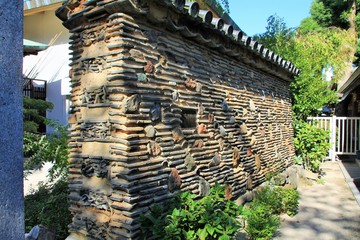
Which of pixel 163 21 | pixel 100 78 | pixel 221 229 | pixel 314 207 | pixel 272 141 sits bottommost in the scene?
pixel 314 207

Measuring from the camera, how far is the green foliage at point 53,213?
391cm

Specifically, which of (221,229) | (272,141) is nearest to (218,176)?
(221,229)

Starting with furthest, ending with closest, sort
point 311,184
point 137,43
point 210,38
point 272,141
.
Result: point 311,184 < point 272,141 < point 210,38 < point 137,43

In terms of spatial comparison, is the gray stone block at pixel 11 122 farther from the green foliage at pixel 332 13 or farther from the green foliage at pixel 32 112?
the green foliage at pixel 332 13

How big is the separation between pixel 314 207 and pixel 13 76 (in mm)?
5781

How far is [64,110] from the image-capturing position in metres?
8.91

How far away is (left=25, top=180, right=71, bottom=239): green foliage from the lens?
391 cm

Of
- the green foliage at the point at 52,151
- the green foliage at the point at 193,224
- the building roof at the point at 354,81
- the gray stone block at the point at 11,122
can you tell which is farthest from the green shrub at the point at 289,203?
the gray stone block at the point at 11,122

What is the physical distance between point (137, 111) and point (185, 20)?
4.66ft

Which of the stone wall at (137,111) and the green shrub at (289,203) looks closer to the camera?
the stone wall at (137,111)

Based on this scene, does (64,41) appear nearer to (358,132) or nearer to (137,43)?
(137,43)

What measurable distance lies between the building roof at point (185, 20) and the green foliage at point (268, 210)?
2412 mm

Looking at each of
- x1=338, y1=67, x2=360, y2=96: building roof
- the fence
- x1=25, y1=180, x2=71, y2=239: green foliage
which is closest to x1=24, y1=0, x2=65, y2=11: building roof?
x1=25, y1=180, x2=71, y2=239: green foliage

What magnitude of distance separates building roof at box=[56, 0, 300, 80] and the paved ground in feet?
9.66
